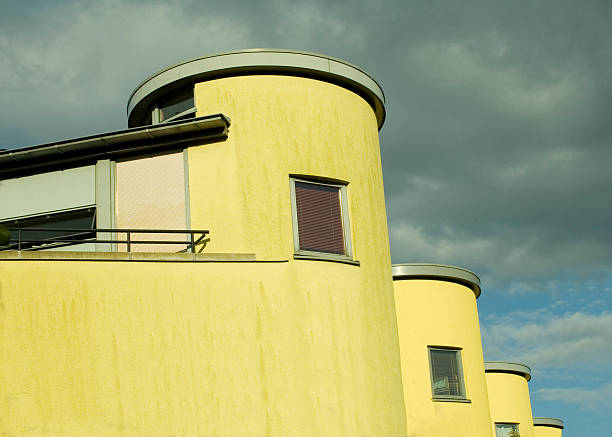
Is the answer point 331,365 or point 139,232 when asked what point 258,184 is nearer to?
point 139,232

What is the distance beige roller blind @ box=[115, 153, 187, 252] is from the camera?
1548 centimetres

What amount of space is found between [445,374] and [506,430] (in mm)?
10459

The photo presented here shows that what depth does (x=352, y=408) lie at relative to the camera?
14328 millimetres

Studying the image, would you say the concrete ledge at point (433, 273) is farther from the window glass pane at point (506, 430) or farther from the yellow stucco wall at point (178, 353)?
the window glass pane at point (506, 430)

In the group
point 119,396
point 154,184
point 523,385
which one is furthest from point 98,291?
point 523,385

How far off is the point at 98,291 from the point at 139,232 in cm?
189

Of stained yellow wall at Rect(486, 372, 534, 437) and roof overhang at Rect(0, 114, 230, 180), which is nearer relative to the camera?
roof overhang at Rect(0, 114, 230, 180)

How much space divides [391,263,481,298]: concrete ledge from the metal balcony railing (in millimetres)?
8428

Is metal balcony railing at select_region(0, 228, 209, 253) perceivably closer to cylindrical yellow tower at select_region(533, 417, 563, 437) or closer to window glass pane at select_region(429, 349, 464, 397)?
window glass pane at select_region(429, 349, 464, 397)

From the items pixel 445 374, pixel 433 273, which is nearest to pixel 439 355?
pixel 445 374

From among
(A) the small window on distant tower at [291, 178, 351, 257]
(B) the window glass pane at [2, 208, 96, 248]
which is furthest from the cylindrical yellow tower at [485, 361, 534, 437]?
(B) the window glass pane at [2, 208, 96, 248]

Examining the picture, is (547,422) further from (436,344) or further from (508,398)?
(436,344)

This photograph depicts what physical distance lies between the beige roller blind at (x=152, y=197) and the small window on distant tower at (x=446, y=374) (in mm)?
9423

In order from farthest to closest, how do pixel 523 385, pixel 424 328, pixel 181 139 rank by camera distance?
1. pixel 523 385
2. pixel 424 328
3. pixel 181 139
